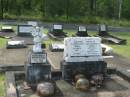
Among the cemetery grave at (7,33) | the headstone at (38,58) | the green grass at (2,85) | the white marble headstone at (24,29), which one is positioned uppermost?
the white marble headstone at (24,29)

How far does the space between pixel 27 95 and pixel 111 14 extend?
35.4m

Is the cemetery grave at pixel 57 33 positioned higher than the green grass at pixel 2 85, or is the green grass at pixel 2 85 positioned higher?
the cemetery grave at pixel 57 33

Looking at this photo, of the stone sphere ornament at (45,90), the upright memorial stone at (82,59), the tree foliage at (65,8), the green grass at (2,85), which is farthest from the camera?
the tree foliage at (65,8)

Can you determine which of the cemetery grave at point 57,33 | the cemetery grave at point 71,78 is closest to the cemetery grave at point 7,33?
the cemetery grave at point 57,33

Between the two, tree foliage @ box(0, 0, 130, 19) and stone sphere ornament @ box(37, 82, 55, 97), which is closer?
stone sphere ornament @ box(37, 82, 55, 97)

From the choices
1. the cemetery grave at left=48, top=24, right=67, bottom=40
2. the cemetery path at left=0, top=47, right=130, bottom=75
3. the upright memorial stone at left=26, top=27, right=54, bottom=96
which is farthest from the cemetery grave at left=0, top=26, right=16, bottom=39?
the upright memorial stone at left=26, top=27, right=54, bottom=96

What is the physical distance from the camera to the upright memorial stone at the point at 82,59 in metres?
9.31

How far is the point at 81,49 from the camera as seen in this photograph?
31.1 feet

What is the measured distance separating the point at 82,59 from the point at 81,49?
280 mm

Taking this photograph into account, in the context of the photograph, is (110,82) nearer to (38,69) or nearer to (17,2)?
(38,69)

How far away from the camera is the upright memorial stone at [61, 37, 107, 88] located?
30.6ft

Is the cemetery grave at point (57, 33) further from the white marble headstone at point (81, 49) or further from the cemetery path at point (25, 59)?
the white marble headstone at point (81, 49)

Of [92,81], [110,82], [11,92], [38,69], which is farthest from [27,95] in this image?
[110,82]

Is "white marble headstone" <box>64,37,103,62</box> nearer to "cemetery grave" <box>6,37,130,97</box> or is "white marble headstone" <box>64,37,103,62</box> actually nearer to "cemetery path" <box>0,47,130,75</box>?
"cemetery grave" <box>6,37,130,97</box>
